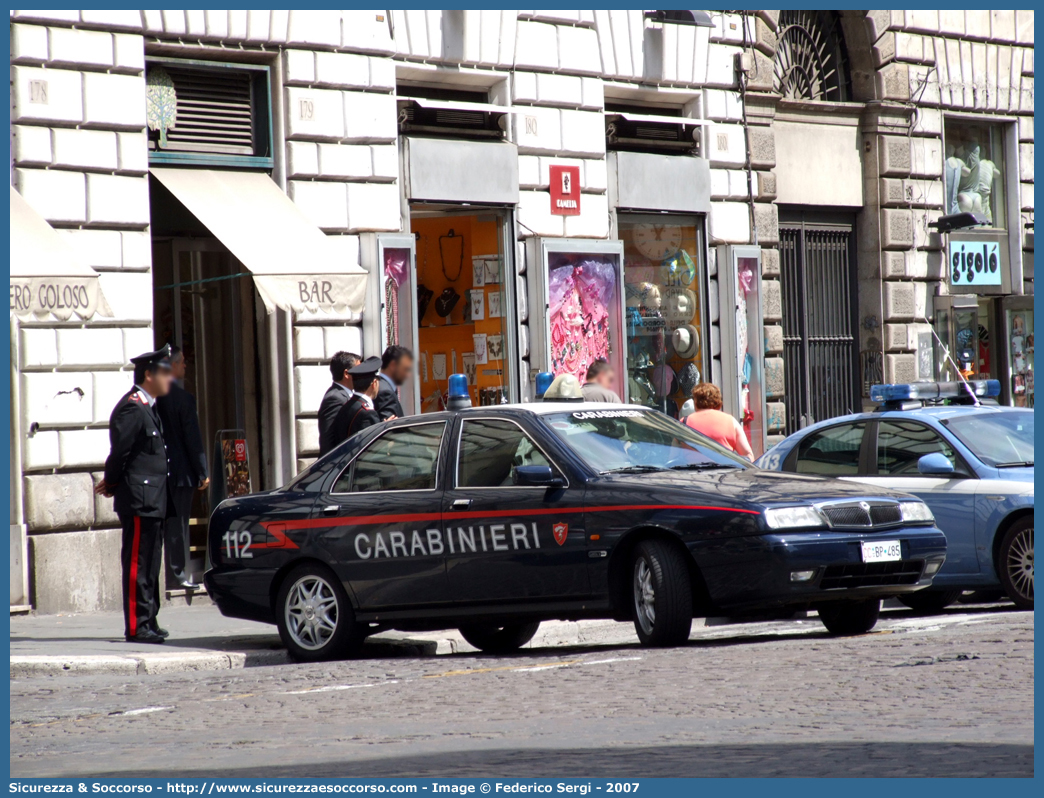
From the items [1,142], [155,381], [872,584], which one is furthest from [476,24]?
[872,584]

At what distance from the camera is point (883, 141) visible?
2262 centimetres

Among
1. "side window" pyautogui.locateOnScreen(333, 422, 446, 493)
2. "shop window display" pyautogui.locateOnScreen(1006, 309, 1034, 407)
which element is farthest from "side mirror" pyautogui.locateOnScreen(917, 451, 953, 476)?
"shop window display" pyautogui.locateOnScreen(1006, 309, 1034, 407)

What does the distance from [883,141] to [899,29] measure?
57.9 inches

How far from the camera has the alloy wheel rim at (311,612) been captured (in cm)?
1086

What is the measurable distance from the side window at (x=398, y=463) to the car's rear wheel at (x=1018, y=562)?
3.92m

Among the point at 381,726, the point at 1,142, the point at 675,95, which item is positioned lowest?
the point at 381,726

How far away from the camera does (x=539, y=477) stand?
1023cm

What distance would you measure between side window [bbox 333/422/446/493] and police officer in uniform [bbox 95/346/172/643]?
1.45 m

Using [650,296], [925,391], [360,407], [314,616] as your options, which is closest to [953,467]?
[925,391]

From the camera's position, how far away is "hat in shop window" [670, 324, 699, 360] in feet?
67.6

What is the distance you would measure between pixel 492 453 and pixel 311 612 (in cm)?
153

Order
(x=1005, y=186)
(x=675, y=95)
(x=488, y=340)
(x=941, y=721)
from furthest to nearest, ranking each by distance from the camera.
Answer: (x=1005, y=186) → (x=675, y=95) → (x=488, y=340) → (x=941, y=721)

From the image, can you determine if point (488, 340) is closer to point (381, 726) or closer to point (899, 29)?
point (899, 29)

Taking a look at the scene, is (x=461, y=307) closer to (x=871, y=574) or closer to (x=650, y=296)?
(x=650, y=296)
